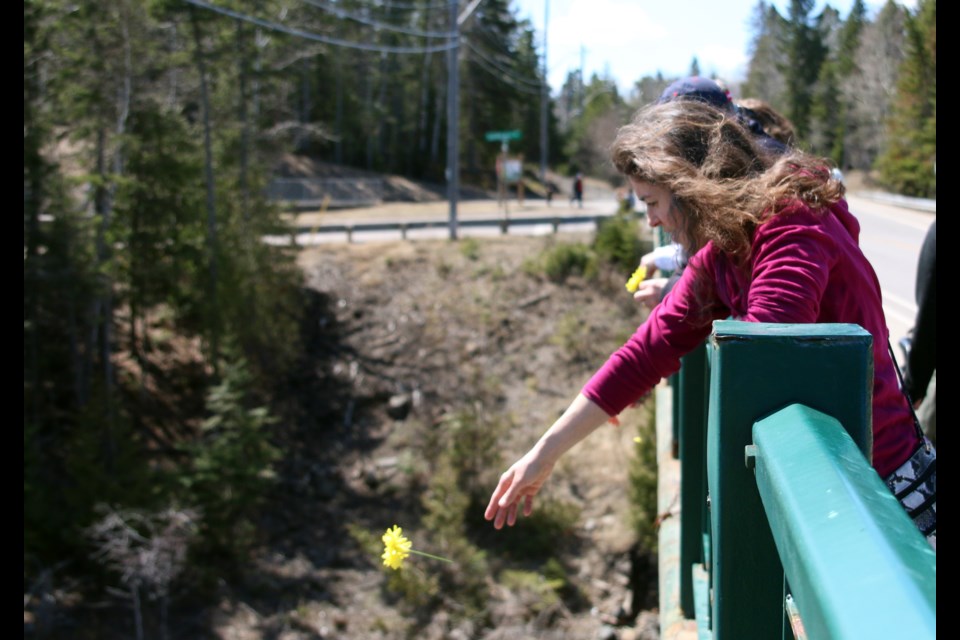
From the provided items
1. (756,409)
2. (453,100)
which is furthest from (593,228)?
(756,409)

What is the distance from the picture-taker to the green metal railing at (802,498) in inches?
29.0

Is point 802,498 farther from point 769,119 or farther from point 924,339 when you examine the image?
point 924,339

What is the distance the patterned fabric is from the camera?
67.9 inches

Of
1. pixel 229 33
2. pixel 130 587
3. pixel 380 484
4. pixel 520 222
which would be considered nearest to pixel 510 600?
pixel 380 484

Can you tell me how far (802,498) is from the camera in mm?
896

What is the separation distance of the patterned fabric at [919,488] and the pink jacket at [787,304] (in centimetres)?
2

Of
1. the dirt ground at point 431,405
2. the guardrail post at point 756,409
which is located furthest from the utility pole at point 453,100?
the guardrail post at point 756,409

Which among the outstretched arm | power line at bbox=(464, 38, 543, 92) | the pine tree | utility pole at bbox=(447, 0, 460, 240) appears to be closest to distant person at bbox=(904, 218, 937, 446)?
the outstretched arm

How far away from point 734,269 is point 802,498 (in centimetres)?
112

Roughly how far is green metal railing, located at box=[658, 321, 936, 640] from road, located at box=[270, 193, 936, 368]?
541 centimetres

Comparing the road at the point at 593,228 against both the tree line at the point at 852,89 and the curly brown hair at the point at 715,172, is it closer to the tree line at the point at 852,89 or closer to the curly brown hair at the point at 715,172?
the tree line at the point at 852,89

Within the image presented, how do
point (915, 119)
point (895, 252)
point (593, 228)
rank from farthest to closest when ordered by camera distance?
point (593, 228) → point (915, 119) → point (895, 252)

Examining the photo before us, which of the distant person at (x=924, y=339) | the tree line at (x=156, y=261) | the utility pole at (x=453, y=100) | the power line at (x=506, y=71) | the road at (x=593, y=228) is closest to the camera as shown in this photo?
the distant person at (x=924, y=339)

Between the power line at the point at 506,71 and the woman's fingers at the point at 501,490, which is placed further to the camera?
the power line at the point at 506,71
